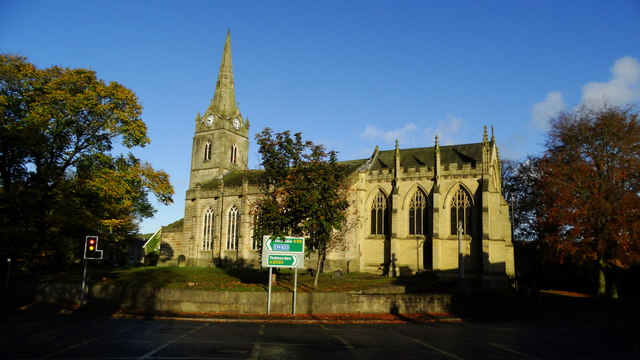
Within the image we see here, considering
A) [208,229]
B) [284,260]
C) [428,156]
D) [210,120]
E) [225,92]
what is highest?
[225,92]

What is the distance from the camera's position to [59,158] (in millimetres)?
28781

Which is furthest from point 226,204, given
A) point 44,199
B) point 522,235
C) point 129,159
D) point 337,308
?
point 522,235

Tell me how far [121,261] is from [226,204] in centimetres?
2740

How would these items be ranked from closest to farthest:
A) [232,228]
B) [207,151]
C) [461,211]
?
[461,211]
[232,228]
[207,151]

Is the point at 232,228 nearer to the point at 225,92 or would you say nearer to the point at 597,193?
the point at 225,92

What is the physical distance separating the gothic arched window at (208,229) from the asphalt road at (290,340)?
3031cm

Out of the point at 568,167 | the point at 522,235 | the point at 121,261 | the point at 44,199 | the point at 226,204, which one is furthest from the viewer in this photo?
the point at 121,261

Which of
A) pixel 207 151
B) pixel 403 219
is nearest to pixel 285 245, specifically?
pixel 403 219

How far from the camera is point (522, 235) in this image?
54.6 m

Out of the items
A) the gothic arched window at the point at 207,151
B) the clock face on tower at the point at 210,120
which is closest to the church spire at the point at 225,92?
the clock face on tower at the point at 210,120

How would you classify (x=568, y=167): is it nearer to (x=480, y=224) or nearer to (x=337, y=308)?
(x=480, y=224)

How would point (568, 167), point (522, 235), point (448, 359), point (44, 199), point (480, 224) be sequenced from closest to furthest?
point (448, 359) < point (44, 199) < point (568, 167) < point (480, 224) < point (522, 235)

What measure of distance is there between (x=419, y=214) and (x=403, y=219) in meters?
1.53

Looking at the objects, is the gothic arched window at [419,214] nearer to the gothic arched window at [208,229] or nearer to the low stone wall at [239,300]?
the low stone wall at [239,300]
